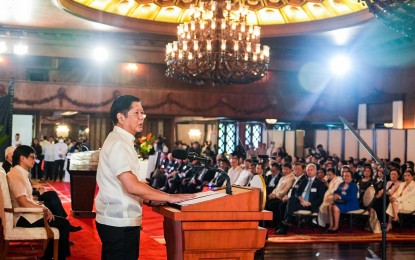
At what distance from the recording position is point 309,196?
871cm

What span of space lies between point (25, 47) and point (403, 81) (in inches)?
444

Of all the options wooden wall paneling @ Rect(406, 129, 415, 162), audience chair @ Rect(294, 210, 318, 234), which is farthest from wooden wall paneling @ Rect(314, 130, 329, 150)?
audience chair @ Rect(294, 210, 318, 234)

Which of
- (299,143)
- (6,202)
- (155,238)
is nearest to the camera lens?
(6,202)

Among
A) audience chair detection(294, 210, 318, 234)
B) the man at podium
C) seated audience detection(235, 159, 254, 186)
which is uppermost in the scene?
the man at podium

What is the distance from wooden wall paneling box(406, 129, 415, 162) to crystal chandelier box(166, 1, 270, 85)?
4819mm

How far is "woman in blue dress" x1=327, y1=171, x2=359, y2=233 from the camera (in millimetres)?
8766

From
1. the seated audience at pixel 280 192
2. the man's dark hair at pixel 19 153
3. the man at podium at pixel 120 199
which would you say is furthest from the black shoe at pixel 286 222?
the man at podium at pixel 120 199

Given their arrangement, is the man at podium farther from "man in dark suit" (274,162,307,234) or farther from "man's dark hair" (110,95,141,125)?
"man in dark suit" (274,162,307,234)

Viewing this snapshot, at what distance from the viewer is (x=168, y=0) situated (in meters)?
A: 15.0

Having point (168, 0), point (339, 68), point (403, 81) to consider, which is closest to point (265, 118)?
point (339, 68)


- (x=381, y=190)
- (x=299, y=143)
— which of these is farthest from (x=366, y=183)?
(x=299, y=143)

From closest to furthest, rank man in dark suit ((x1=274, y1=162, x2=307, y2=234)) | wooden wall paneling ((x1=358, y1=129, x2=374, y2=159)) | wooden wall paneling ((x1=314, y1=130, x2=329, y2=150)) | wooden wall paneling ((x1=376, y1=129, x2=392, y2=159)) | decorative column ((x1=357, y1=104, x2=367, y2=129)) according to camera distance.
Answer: man in dark suit ((x1=274, y1=162, x2=307, y2=234)), wooden wall paneling ((x1=376, y1=129, x2=392, y2=159)), wooden wall paneling ((x1=358, y1=129, x2=374, y2=159)), wooden wall paneling ((x1=314, y1=130, x2=329, y2=150)), decorative column ((x1=357, y1=104, x2=367, y2=129))

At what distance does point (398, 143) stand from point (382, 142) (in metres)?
0.62

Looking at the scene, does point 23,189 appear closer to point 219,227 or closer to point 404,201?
point 219,227
